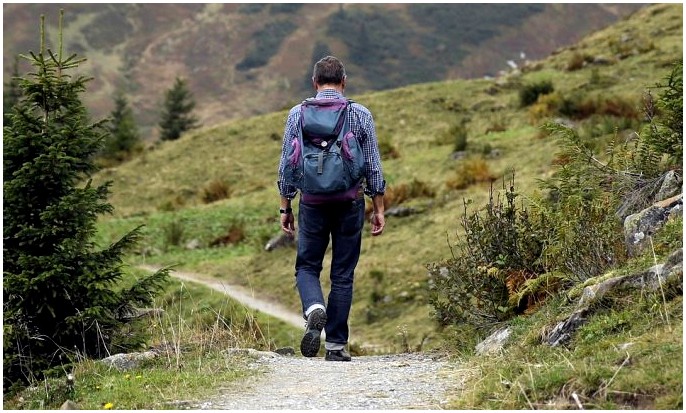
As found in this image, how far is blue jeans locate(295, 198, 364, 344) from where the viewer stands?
25.2 feet

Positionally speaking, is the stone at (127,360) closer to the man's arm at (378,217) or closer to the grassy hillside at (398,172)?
the man's arm at (378,217)

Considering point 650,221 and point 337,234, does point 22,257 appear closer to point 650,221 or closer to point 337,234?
point 337,234

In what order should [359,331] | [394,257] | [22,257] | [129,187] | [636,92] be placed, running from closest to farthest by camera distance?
[22,257] < [359,331] < [394,257] < [636,92] < [129,187]

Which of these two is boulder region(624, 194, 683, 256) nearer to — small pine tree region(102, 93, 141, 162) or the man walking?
the man walking

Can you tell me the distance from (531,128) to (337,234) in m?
16.5

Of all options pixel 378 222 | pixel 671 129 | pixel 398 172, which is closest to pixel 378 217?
pixel 378 222

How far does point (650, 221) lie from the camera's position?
7375mm

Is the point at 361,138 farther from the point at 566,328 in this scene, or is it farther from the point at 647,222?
the point at 647,222

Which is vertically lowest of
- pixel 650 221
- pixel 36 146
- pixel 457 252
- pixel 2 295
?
pixel 457 252

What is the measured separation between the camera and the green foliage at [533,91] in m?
27.4

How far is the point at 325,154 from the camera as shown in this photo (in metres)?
7.22

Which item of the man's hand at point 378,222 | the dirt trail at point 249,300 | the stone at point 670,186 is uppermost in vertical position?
the stone at point 670,186

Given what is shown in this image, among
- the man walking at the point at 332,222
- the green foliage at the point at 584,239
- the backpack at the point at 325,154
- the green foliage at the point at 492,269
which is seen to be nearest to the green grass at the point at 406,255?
the green foliage at the point at 492,269

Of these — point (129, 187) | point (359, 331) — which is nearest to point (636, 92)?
point (359, 331)
